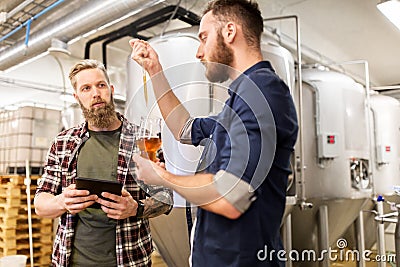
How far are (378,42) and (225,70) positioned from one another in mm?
4916

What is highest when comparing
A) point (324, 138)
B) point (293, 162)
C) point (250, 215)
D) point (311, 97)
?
point (311, 97)

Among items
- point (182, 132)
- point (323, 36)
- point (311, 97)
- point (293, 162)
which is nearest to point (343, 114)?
point (311, 97)

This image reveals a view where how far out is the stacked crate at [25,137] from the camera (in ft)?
14.5

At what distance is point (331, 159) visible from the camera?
3602mm

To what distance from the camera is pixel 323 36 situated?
16.8 feet

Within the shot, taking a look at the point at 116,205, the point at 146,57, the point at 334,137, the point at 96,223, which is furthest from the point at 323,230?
the point at 146,57

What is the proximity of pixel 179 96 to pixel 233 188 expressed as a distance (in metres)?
1.32

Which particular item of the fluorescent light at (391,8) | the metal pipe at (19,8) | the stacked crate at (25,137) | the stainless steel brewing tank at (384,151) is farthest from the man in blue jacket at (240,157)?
the stainless steel brewing tank at (384,151)

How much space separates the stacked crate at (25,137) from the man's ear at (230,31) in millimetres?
4057

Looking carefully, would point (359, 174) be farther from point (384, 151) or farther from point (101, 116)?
point (101, 116)

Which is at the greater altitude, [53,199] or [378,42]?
[378,42]

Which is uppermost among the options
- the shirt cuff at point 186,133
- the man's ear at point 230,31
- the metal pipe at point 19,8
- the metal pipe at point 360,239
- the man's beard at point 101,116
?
the metal pipe at point 19,8

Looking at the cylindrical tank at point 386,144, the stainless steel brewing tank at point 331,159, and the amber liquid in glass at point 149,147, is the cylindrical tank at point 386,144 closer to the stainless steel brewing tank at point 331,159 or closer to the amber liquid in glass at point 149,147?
the stainless steel brewing tank at point 331,159

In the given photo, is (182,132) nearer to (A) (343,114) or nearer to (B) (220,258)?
(B) (220,258)
